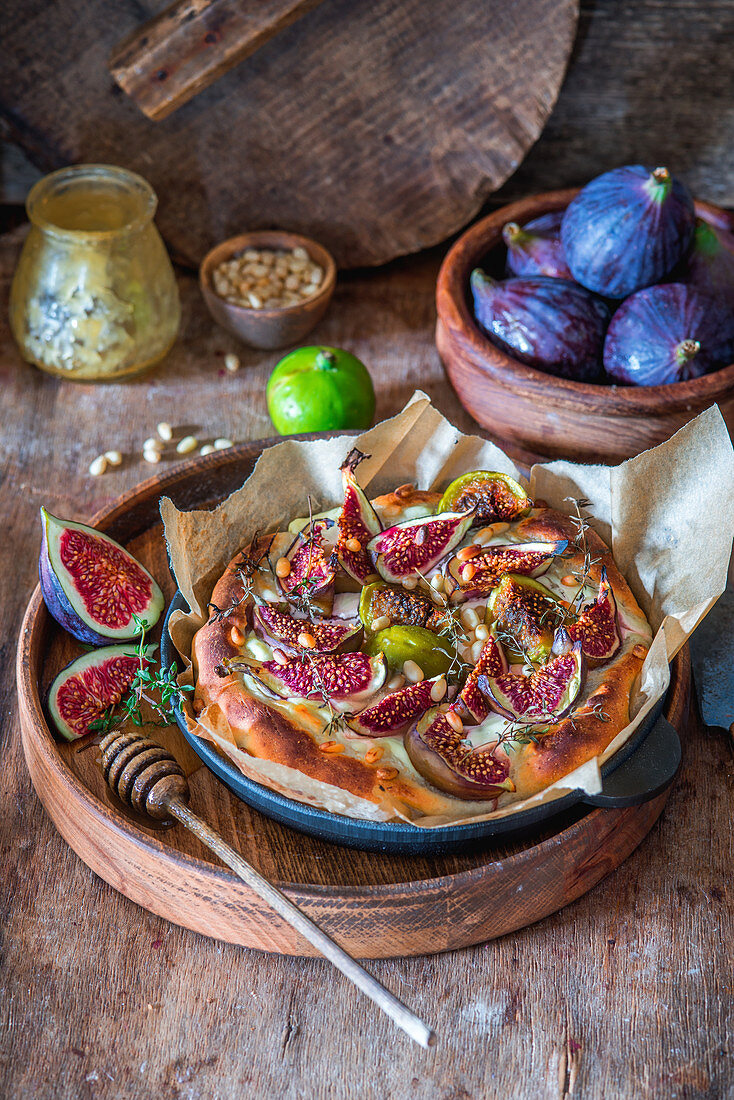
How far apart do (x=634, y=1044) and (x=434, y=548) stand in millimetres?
985

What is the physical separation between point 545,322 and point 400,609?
981 mm

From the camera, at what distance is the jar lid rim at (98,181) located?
2709 mm

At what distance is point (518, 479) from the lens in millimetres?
2207

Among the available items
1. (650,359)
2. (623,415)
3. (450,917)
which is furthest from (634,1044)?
(650,359)

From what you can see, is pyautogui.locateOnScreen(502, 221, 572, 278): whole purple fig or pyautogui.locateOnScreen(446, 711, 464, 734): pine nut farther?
pyautogui.locateOnScreen(502, 221, 572, 278): whole purple fig

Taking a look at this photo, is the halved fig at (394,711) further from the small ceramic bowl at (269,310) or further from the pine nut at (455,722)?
the small ceramic bowl at (269,310)

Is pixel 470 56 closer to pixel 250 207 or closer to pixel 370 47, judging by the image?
pixel 370 47

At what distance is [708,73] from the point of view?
319 cm

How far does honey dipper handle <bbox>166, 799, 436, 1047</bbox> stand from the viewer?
1.39m

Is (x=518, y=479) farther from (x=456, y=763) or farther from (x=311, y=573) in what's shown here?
(x=456, y=763)

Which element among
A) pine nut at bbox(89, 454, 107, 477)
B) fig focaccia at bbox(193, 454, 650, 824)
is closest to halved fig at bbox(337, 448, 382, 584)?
fig focaccia at bbox(193, 454, 650, 824)

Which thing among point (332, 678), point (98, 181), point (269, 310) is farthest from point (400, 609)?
point (98, 181)

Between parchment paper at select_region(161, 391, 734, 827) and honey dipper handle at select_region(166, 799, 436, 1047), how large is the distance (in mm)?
131

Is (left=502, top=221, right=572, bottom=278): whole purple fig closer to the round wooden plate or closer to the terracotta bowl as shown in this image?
the terracotta bowl
